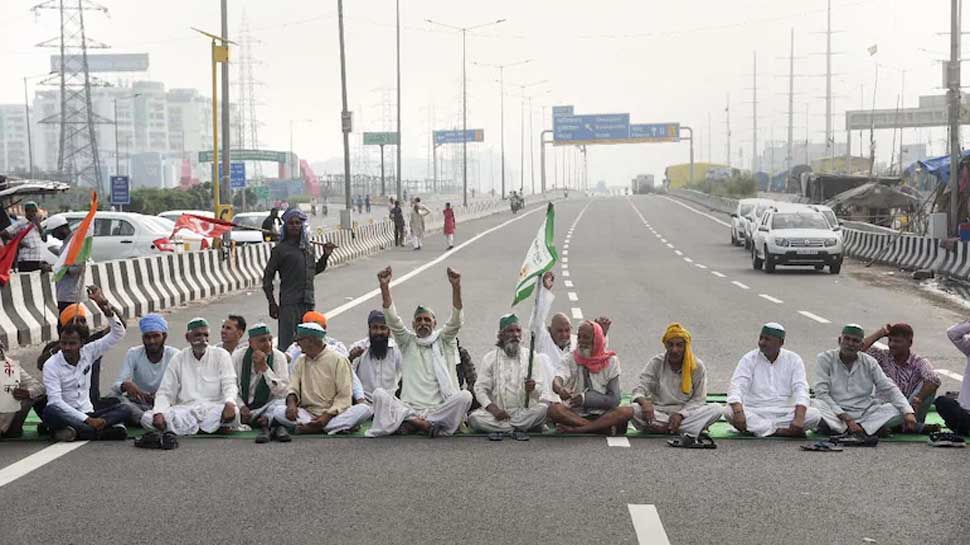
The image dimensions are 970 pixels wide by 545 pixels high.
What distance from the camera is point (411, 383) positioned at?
980cm

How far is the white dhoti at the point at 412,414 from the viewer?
9477mm

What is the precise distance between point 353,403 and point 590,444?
2036mm

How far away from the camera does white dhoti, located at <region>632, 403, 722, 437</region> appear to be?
922cm

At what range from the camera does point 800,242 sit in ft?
92.9

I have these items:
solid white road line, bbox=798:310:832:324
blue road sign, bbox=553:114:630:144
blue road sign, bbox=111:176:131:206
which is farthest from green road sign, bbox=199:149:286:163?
solid white road line, bbox=798:310:832:324

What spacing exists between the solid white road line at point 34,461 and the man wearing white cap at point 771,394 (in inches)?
198

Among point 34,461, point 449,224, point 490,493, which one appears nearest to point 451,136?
point 449,224

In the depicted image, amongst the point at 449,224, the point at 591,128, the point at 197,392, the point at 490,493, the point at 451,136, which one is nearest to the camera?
the point at 490,493

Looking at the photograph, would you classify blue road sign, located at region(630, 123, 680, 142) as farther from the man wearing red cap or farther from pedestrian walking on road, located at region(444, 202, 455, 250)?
the man wearing red cap

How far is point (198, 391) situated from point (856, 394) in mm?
5253

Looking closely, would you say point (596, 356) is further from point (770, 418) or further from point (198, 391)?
point (198, 391)

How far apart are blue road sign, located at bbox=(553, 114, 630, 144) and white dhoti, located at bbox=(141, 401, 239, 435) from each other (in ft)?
328

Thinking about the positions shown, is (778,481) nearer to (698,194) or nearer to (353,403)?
(353,403)

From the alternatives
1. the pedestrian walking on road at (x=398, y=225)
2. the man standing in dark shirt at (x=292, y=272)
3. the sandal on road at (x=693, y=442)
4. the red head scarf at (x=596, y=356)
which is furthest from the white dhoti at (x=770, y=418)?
the pedestrian walking on road at (x=398, y=225)
